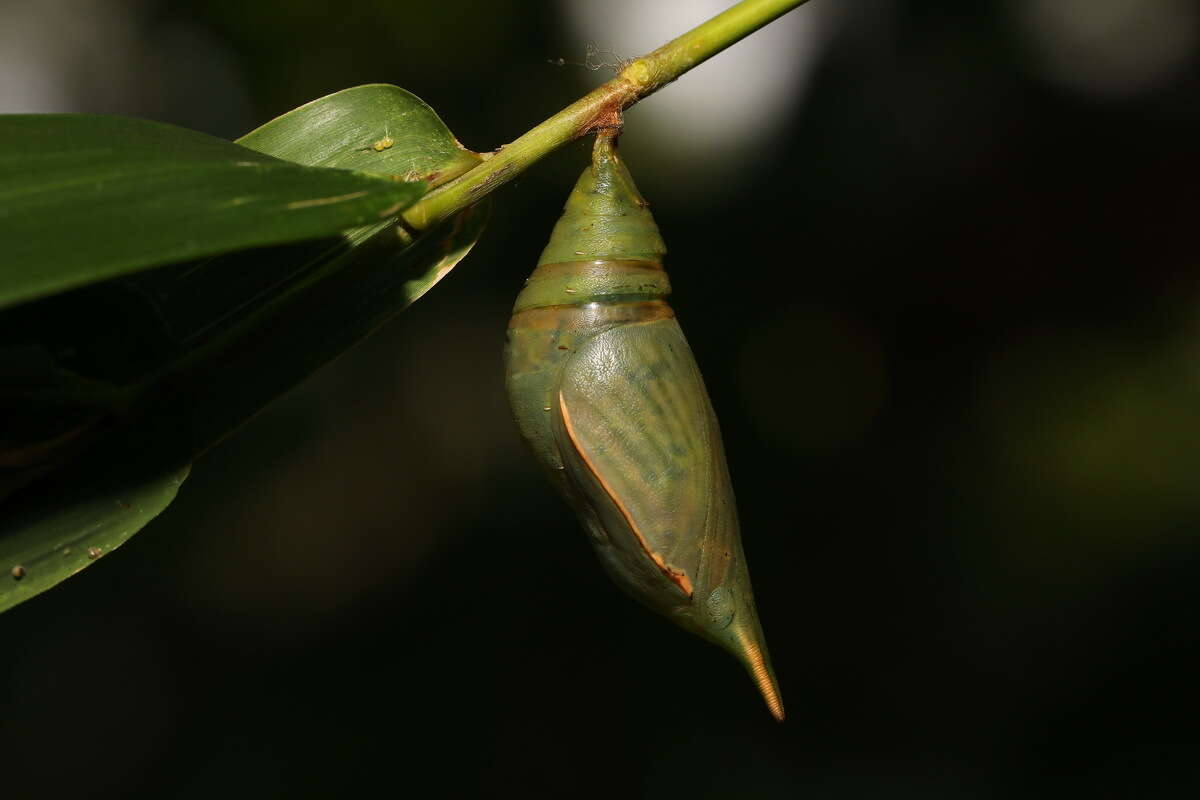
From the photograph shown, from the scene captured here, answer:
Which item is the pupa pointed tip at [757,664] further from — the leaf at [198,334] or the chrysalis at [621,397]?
the leaf at [198,334]

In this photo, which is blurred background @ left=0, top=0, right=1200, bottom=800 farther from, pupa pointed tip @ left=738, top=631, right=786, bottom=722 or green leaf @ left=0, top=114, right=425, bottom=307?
green leaf @ left=0, top=114, right=425, bottom=307

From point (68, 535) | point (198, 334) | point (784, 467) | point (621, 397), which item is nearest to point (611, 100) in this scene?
point (621, 397)

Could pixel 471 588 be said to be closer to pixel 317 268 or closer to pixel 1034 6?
pixel 317 268

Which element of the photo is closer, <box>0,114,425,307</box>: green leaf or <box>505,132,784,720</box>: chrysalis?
<box>0,114,425,307</box>: green leaf

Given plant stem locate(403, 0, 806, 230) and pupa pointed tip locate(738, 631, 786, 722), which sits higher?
plant stem locate(403, 0, 806, 230)

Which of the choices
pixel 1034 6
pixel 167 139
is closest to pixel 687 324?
pixel 1034 6

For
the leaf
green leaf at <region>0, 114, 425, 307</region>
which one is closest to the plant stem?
the leaf

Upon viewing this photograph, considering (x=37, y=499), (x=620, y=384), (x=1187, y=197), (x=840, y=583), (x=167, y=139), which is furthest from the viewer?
(x=840, y=583)
